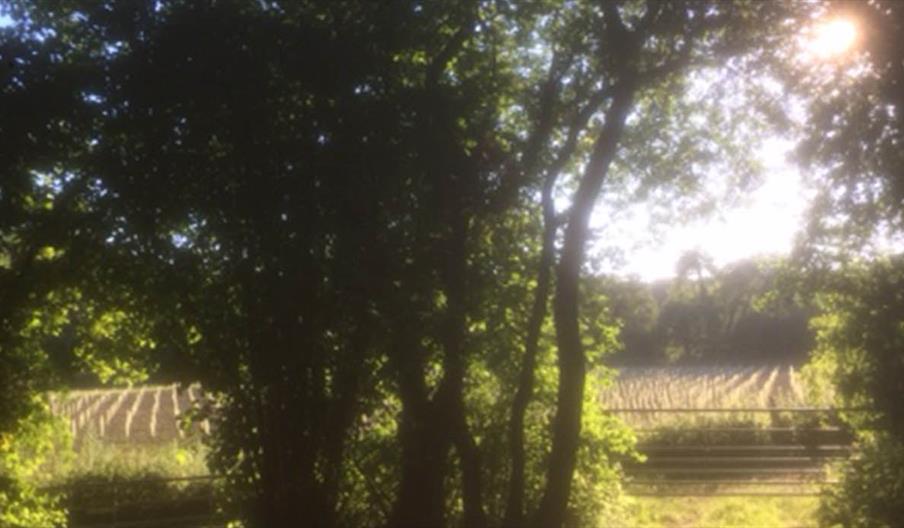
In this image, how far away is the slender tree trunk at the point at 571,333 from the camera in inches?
436

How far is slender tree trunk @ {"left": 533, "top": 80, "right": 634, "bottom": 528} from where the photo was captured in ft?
36.3

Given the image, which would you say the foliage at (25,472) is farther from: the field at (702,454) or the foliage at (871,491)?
the foliage at (871,491)

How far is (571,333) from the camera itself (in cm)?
1148

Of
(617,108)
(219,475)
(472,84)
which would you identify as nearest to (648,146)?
(617,108)

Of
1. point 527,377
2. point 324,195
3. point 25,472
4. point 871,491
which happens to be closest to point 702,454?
point 871,491

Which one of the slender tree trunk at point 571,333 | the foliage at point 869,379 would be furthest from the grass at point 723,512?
the slender tree trunk at point 571,333

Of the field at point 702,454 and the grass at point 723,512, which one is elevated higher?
the field at point 702,454

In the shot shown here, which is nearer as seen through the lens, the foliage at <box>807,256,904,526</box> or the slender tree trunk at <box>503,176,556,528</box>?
the slender tree trunk at <box>503,176,556,528</box>

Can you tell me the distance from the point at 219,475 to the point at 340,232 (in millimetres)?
5027

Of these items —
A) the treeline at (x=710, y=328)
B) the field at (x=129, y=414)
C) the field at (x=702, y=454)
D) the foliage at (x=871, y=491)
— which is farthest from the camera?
the treeline at (x=710, y=328)

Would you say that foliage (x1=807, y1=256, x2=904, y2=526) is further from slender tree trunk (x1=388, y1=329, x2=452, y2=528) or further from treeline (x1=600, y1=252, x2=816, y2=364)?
treeline (x1=600, y1=252, x2=816, y2=364)

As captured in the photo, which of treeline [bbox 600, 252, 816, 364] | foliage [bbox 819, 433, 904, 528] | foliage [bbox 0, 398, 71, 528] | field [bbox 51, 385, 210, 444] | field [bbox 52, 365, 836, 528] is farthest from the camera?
treeline [bbox 600, 252, 816, 364]

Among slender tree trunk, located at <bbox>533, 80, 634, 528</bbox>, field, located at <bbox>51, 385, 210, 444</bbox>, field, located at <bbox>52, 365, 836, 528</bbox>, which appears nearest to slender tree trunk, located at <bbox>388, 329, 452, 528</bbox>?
slender tree trunk, located at <bbox>533, 80, 634, 528</bbox>

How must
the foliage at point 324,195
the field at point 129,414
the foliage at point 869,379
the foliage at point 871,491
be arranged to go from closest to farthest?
the foliage at point 324,195 → the foliage at point 871,491 → the foliage at point 869,379 → the field at point 129,414
